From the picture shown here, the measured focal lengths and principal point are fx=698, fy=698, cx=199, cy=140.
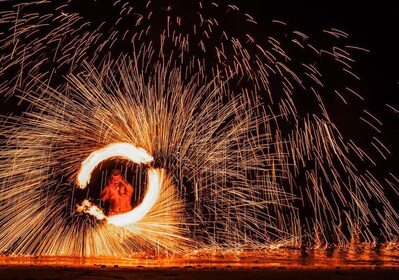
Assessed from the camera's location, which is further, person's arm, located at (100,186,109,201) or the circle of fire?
person's arm, located at (100,186,109,201)

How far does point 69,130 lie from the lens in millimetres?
12023

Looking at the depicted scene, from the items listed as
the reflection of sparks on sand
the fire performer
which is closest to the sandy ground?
the reflection of sparks on sand

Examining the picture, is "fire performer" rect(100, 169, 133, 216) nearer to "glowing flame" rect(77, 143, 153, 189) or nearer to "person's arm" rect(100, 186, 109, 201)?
"person's arm" rect(100, 186, 109, 201)

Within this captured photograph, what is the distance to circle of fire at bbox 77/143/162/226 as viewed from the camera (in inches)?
419

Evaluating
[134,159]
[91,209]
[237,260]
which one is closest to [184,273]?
[237,260]

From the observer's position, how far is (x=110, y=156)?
11180 millimetres

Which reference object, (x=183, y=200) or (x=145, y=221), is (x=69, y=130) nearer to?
(x=145, y=221)

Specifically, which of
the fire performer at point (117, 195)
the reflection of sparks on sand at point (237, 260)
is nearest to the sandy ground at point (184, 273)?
the reflection of sparks on sand at point (237, 260)

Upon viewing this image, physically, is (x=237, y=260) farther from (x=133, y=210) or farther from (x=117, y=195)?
(x=117, y=195)

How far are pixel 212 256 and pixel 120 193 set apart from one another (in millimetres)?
1768

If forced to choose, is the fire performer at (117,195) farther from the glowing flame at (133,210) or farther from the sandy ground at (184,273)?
the sandy ground at (184,273)

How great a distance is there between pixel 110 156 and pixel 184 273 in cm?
345

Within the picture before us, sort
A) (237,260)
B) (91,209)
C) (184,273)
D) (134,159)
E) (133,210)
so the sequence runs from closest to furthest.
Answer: (184,273), (237,260), (91,209), (133,210), (134,159)

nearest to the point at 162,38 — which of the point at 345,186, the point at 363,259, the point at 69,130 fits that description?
the point at 69,130
